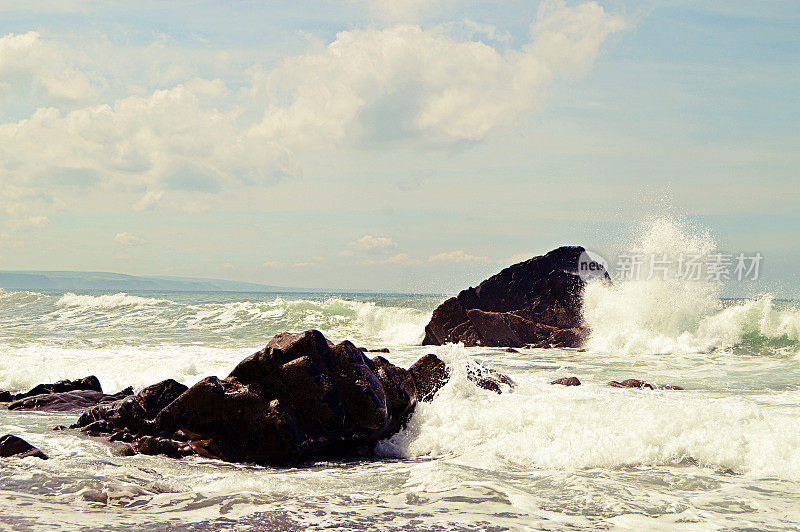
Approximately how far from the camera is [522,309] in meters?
21.5

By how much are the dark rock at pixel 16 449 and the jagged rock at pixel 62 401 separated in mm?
3326

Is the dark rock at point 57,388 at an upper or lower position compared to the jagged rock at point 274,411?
lower

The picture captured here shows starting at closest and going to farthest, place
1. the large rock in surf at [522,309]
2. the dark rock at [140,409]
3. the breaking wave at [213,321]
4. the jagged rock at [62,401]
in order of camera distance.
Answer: the dark rock at [140,409] → the jagged rock at [62,401] → the large rock in surf at [522,309] → the breaking wave at [213,321]

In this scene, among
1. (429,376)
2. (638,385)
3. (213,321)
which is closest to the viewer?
(429,376)

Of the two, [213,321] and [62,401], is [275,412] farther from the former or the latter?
[213,321]

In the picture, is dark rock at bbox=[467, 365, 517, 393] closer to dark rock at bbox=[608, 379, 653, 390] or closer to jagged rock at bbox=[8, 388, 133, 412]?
dark rock at bbox=[608, 379, 653, 390]

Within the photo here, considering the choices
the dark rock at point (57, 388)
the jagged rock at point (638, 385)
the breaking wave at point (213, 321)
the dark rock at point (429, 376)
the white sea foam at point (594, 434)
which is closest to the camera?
the white sea foam at point (594, 434)

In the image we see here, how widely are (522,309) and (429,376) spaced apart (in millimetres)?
12357

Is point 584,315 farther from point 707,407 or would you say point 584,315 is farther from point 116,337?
point 116,337

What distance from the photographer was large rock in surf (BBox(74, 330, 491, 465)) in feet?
23.6

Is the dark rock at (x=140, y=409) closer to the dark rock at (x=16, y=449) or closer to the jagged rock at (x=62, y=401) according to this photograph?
the dark rock at (x=16, y=449)

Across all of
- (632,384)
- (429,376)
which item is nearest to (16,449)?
(429,376)

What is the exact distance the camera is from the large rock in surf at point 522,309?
2078cm

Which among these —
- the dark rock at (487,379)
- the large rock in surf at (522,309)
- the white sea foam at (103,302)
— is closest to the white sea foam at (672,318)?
the large rock in surf at (522,309)
